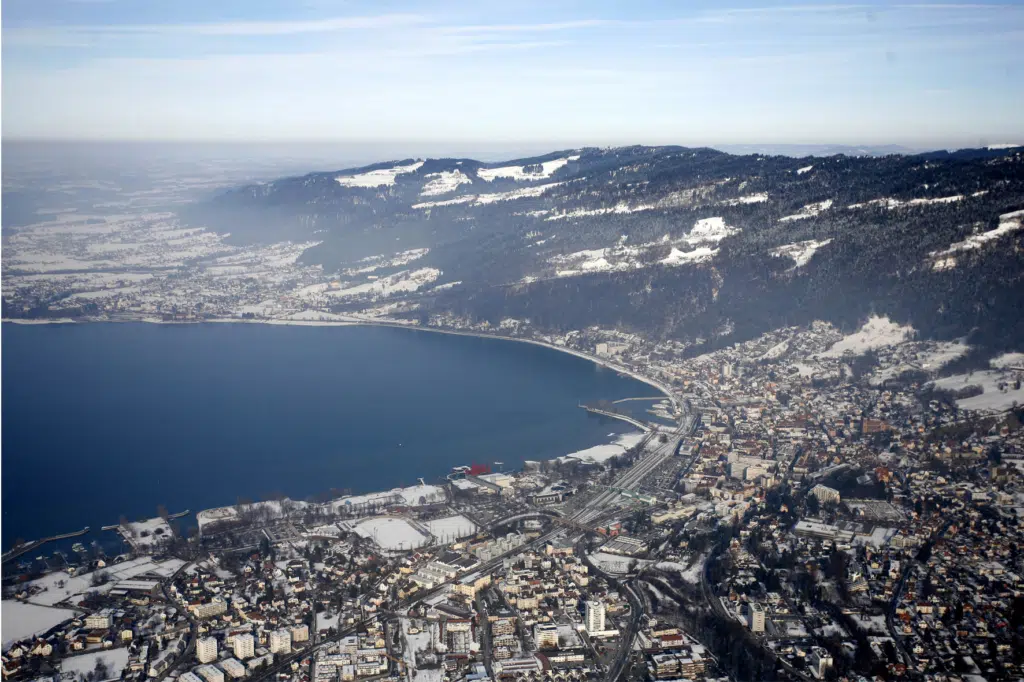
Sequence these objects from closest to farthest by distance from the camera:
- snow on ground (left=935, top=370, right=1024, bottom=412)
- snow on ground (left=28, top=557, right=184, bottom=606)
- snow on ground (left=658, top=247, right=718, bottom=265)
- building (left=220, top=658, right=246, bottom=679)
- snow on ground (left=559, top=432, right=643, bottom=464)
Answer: building (left=220, top=658, right=246, bottom=679)
snow on ground (left=28, top=557, right=184, bottom=606)
snow on ground (left=559, top=432, right=643, bottom=464)
snow on ground (left=935, top=370, right=1024, bottom=412)
snow on ground (left=658, top=247, right=718, bottom=265)

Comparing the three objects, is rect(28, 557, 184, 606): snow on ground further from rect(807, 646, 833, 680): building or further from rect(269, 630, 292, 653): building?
rect(807, 646, 833, 680): building

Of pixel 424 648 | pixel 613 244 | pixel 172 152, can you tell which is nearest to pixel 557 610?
pixel 424 648

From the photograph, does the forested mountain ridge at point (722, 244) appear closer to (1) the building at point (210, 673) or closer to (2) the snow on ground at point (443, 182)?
(2) the snow on ground at point (443, 182)

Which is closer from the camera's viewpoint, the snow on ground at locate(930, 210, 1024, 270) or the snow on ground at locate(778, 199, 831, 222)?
the snow on ground at locate(930, 210, 1024, 270)

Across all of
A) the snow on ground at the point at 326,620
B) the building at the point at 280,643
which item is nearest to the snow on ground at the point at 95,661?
the building at the point at 280,643

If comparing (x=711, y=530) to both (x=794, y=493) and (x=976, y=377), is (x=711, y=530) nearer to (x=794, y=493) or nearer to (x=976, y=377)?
(x=794, y=493)

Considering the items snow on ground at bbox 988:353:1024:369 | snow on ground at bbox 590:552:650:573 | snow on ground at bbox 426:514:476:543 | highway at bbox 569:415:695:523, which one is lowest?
snow on ground at bbox 426:514:476:543

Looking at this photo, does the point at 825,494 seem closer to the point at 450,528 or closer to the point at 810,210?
the point at 450,528

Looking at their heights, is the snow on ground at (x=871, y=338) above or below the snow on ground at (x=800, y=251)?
below

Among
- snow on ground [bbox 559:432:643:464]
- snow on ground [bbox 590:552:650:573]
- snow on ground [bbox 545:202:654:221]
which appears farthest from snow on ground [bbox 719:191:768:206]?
snow on ground [bbox 590:552:650:573]
